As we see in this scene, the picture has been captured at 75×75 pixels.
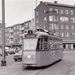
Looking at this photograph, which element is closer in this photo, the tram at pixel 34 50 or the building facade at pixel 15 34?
the tram at pixel 34 50

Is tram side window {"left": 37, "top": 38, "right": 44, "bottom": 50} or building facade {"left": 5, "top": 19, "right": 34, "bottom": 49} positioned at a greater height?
building facade {"left": 5, "top": 19, "right": 34, "bottom": 49}

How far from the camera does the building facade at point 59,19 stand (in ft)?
264

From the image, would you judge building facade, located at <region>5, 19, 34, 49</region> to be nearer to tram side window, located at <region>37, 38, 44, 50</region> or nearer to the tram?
the tram

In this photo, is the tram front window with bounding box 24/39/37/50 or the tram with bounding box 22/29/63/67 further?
the tram front window with bounding box 24/39/37/50

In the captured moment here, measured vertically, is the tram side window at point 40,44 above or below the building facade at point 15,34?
below

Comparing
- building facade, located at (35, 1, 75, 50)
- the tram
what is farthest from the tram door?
building facade, located at (35, 1, 75, 50)

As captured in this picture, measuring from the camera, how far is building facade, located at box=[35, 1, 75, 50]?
8056 centimetres

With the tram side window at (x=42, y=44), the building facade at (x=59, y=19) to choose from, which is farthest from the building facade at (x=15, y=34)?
the tram side window at (x=42, y=44)

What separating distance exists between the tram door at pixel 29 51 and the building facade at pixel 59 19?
212 ft

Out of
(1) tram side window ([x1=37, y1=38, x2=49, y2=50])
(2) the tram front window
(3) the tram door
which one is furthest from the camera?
(1) tram side window ([x1=37, y1=38, x2=49, y2=50])

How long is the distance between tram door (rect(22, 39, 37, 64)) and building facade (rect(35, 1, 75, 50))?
212ft

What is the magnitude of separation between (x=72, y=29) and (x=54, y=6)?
1166 cm

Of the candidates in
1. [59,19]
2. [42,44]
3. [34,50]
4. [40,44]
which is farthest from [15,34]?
[34,50]

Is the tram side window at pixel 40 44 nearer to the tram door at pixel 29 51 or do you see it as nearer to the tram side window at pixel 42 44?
the tram side window at pixel 42 44
